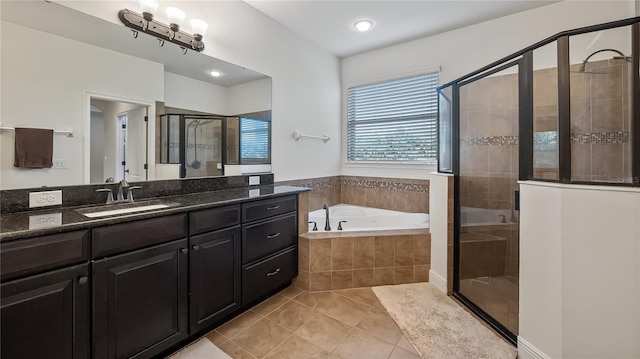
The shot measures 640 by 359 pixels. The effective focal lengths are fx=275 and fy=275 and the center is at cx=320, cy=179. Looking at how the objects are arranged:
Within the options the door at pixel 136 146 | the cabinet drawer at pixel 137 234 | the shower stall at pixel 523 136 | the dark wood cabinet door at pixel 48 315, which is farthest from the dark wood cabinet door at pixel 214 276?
the shower stall at pixel 523 136

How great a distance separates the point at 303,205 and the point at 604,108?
2.25 m

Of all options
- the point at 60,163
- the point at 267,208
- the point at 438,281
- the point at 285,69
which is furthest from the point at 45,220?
the point at 438,281

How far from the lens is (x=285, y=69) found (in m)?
3.07

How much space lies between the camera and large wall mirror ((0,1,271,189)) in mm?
1453

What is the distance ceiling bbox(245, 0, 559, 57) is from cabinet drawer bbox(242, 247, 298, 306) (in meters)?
2.32

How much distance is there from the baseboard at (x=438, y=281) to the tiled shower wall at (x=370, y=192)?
0.91 meters

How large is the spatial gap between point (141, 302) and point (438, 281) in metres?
2.34

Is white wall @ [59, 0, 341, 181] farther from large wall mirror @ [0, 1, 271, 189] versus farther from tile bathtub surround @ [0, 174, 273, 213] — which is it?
tile bathtub surround @ [0, 174, 273, 213]

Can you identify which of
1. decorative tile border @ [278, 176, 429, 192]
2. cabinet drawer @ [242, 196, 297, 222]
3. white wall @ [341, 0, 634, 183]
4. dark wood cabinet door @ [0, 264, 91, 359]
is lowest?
dark wood cabinet door @ [0, 264, 91, 359]

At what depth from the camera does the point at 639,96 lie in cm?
139

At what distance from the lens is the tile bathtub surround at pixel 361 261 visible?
2520 millimetres

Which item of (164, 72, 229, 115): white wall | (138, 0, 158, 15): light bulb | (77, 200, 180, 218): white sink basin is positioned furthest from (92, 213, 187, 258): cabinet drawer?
(138, 0, 158, 15): light bulb

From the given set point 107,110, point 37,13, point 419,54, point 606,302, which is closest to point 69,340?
point 107,110

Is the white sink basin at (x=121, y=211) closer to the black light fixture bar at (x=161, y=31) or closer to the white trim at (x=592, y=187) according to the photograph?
the black light fixture bar at (x=161, y=31)
